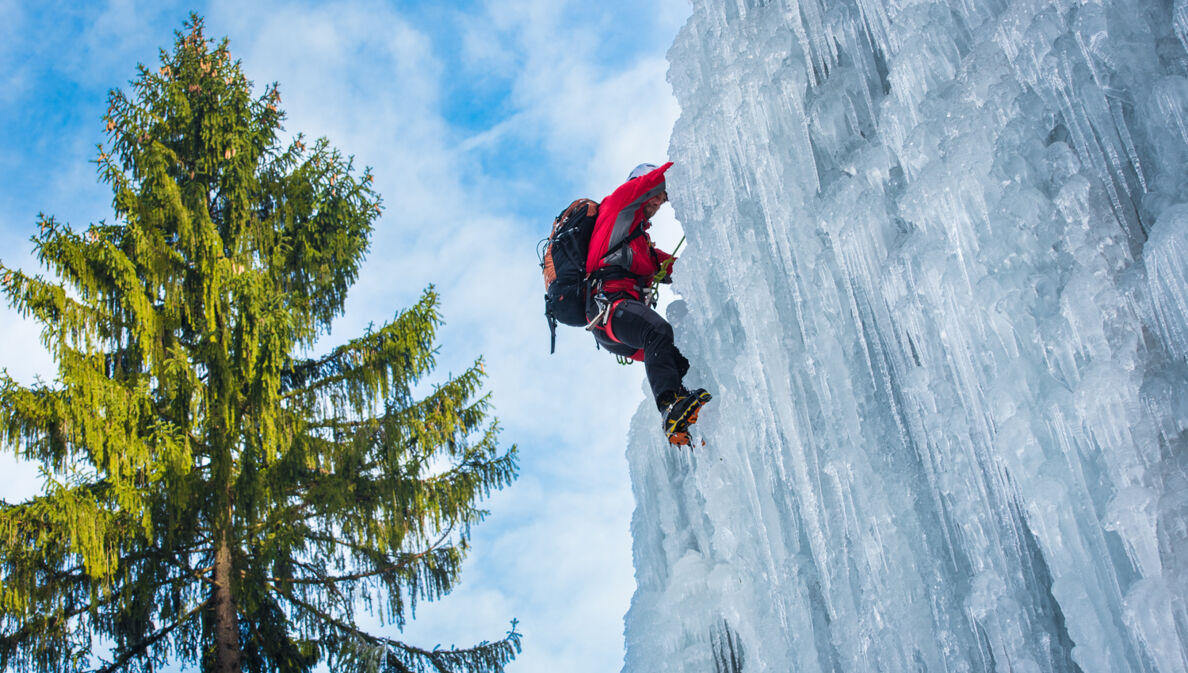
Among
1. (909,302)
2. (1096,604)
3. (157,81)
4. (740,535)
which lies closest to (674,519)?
(740,535)

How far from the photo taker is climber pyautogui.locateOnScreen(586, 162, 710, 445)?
5.28 meters

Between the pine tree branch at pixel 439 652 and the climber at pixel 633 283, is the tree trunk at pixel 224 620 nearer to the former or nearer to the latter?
the pine tree branch at pixel 439 652

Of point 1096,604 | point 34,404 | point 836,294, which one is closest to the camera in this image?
point 1096,604

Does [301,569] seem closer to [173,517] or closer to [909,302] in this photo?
[173,517]

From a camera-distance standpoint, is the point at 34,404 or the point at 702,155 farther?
the point at 34,404

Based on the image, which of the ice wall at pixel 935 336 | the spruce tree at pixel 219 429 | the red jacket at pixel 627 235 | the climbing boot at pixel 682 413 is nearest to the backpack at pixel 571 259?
the red jacket at pixel 627 235

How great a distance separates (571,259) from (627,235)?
379mm

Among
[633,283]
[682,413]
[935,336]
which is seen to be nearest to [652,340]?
[633,283]

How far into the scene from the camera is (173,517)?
9305 millimetres

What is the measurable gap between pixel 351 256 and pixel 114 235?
2690 millimetres

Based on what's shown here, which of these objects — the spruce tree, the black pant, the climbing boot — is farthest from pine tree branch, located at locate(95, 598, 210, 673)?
the climbing boot

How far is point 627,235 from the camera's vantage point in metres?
5.65

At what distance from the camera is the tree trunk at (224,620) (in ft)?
30.4

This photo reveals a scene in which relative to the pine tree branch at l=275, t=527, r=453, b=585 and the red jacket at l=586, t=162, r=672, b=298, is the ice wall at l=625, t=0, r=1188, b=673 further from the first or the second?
the pine tree branch at l=275, t=527, r=453, b=585
